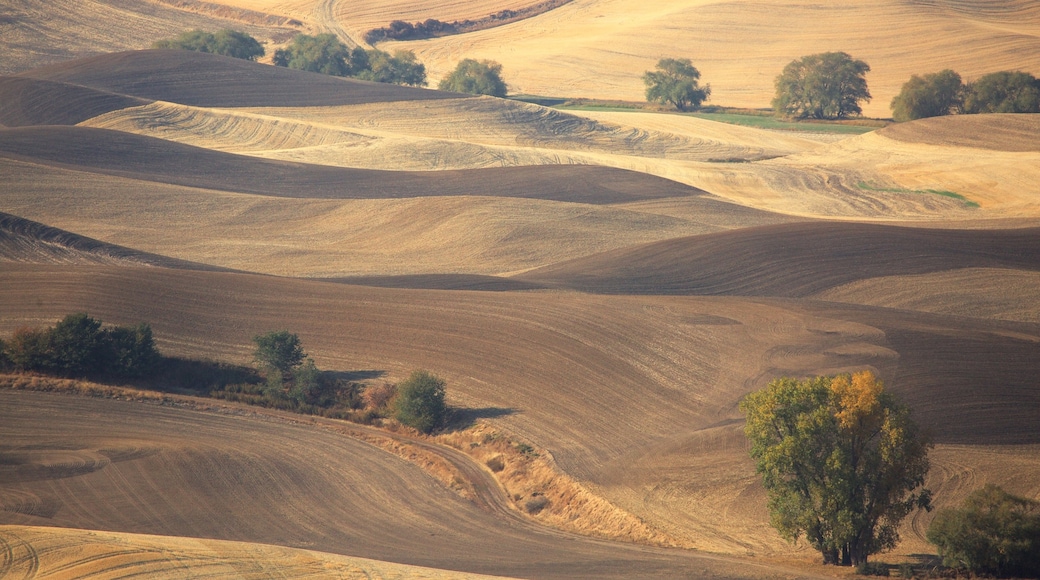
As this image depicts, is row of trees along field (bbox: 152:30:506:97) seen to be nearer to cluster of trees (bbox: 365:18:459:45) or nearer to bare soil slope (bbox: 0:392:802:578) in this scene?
cluster of trees (bbox: 365:18:459:45)

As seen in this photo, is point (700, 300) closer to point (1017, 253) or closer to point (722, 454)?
point (722, 454)

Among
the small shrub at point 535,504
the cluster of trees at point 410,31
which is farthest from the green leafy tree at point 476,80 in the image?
the small shrub at point 535,504

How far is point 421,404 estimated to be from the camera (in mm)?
32625

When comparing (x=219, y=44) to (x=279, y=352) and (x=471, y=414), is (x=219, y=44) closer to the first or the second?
(x=279, y=352)

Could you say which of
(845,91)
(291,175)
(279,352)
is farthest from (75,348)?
(845,91)

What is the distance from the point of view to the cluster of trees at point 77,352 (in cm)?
3484

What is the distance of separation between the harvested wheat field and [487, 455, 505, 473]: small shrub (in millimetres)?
320

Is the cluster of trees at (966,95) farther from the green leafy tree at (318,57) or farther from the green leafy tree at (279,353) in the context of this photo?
the green leafy tree at (279,353)

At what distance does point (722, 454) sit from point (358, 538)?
1121 cm

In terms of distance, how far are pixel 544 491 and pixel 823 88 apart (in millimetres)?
85763

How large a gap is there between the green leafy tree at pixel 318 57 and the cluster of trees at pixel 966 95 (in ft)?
212

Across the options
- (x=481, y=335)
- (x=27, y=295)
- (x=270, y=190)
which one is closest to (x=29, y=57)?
(x=270, y=190)

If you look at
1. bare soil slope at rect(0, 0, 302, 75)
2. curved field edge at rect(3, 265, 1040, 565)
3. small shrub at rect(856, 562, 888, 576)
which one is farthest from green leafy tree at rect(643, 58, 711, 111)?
small shrub at rect(856, 562, 888, 576)

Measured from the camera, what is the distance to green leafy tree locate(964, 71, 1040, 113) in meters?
91.9
